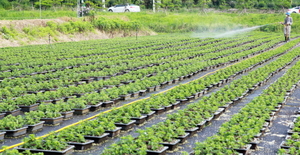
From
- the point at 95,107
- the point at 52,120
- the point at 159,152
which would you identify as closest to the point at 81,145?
the point at 159,152

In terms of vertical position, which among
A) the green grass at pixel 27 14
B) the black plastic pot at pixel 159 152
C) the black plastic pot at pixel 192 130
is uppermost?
the green grass at pixel 27 14

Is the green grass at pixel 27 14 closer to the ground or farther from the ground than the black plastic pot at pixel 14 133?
farther from the ground

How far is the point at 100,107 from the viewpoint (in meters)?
9.83

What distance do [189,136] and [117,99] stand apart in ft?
10.6

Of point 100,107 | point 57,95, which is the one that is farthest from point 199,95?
point 57,95

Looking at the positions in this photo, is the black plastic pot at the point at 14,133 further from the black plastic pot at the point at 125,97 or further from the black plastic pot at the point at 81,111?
the black plastic pot at the point at 125,97

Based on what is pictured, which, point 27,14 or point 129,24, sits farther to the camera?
point 129,24

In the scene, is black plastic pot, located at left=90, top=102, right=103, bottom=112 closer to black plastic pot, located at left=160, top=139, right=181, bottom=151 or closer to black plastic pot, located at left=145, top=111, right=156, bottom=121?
black plastic pot, located at left=145, top=111, right=156, bottom=121

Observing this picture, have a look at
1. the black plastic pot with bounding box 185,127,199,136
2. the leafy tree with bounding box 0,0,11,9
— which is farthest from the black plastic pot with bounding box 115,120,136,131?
the leafy tree with bounding box 0,0,11,9

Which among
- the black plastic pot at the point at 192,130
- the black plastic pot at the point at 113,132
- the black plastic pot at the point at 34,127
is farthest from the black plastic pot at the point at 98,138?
the black plastic pot at the point at 192,130

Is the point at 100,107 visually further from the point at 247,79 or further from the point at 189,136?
the point at 247,79

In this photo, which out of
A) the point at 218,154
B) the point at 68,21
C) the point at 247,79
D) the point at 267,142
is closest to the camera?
the point at 218,154

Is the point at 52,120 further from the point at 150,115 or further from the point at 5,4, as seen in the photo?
the point at 5,4

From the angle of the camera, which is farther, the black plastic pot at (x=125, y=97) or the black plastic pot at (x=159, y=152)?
the black plastic pot at (x=125, y=97)
